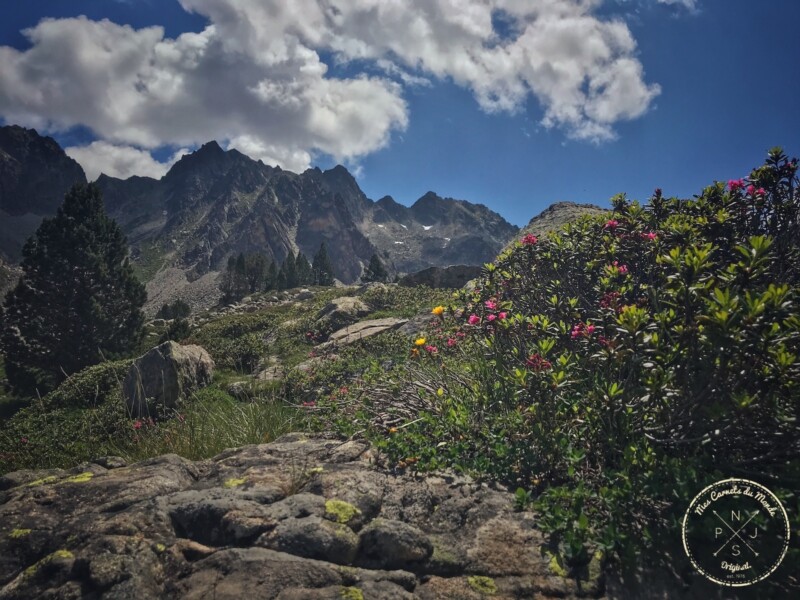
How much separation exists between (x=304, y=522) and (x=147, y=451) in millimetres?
3511

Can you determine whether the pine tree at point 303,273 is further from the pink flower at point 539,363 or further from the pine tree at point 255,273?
the pink flower at point 539,363

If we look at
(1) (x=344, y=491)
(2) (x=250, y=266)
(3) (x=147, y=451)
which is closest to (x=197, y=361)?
(3) (x=147, y=451)

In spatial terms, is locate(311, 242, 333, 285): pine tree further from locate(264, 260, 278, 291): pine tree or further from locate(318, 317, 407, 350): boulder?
locate(318, 317, 407, 350): boulder

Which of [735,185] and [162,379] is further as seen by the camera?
[162,379]

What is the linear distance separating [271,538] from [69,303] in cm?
3131

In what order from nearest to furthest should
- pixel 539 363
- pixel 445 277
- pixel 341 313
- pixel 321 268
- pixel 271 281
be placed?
pixel 539 363
pixel 341 313
pixel 445 277
pixel 271 281
pixel 321 268

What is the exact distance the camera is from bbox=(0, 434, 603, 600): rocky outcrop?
234cm

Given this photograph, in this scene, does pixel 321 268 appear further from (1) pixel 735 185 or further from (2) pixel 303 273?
(1) pixel 735 185

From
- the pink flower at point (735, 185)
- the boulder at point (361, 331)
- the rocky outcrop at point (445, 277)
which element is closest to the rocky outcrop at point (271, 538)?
the pink flower at point (735, 185)

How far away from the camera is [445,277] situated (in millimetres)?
28859

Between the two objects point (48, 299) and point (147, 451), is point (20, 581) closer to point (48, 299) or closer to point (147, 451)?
point (147, 451)

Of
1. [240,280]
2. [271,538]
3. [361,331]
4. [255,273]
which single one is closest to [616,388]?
[271,538]

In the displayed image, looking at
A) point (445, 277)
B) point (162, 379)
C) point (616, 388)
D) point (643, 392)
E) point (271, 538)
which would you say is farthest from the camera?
point (445, 277)

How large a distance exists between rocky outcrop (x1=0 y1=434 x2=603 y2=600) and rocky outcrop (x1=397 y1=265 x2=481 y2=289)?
80.8ft
